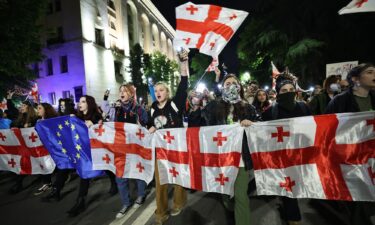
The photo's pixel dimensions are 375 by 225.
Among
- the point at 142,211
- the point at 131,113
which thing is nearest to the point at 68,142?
the point at 131,113

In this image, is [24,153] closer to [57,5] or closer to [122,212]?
[122,212]

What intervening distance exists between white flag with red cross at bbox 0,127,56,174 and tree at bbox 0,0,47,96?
792cm

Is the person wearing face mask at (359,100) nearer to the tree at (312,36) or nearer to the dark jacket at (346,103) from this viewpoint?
the dark jacket at (346,103)

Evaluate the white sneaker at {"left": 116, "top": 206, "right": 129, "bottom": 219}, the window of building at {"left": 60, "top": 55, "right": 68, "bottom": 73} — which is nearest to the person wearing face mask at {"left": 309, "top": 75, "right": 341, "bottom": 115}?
the white sneaker at {"left": 116, "top": 206, "right": 129, "bottom": 219}

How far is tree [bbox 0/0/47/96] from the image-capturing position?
12875 mm

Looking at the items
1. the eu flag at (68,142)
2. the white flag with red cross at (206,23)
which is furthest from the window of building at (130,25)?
the white flag with red cross at (206,23)

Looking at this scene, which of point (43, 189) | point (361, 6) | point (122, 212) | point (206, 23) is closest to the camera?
point (361, 6)

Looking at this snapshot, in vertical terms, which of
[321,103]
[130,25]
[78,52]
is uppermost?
[130,25]

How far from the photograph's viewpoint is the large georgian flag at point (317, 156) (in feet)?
11.4

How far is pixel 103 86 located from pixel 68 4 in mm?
11278

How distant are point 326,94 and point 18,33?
13.7 m

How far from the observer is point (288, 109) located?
152 inches

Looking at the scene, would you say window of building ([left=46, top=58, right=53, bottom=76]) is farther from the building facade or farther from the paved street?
the paved street

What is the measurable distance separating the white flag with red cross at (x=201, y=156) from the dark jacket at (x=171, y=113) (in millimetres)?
138
